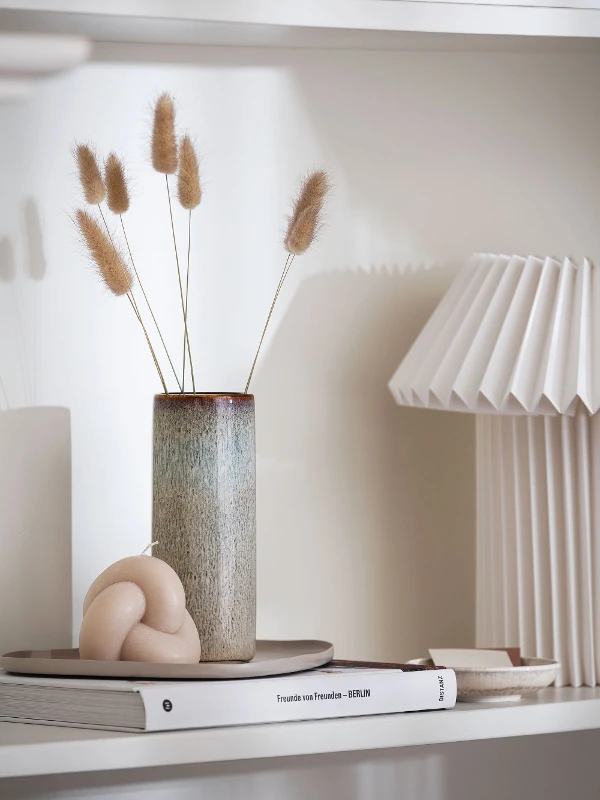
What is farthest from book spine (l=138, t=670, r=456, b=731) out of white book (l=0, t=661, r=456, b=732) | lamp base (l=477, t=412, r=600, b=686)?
lamp base (l=477, t=412, r=600, b=686)

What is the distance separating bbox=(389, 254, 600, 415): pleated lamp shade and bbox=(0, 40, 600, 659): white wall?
0.35 feet

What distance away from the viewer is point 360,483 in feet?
3.12

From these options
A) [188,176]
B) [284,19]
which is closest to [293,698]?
[188,176]

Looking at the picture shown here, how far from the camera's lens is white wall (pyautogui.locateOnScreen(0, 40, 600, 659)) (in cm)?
87

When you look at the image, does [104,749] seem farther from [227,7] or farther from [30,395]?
[227,7]

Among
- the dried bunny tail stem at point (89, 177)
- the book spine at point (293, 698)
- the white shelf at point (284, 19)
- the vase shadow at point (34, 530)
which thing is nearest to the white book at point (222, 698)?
the book spine at point (293, 698)

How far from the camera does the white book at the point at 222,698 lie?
2.06 feet

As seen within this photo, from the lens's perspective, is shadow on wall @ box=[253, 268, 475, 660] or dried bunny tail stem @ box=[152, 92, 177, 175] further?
shadow on wall @ box=[253, 268, 475, 660]

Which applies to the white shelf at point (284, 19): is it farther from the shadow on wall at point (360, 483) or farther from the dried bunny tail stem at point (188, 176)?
the shadow on wall at point (360, 483)

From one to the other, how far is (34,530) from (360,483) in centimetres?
30

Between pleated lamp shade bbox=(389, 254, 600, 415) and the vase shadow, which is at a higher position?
pleated lamp shade bbox=(389, 254, 600, 415)

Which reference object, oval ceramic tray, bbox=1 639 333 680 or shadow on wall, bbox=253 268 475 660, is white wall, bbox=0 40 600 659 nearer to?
shadow on wall, bbox=253 268 475 660

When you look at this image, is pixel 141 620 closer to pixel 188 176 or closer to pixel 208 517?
pixel 208 517

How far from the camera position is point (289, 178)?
0.94m
